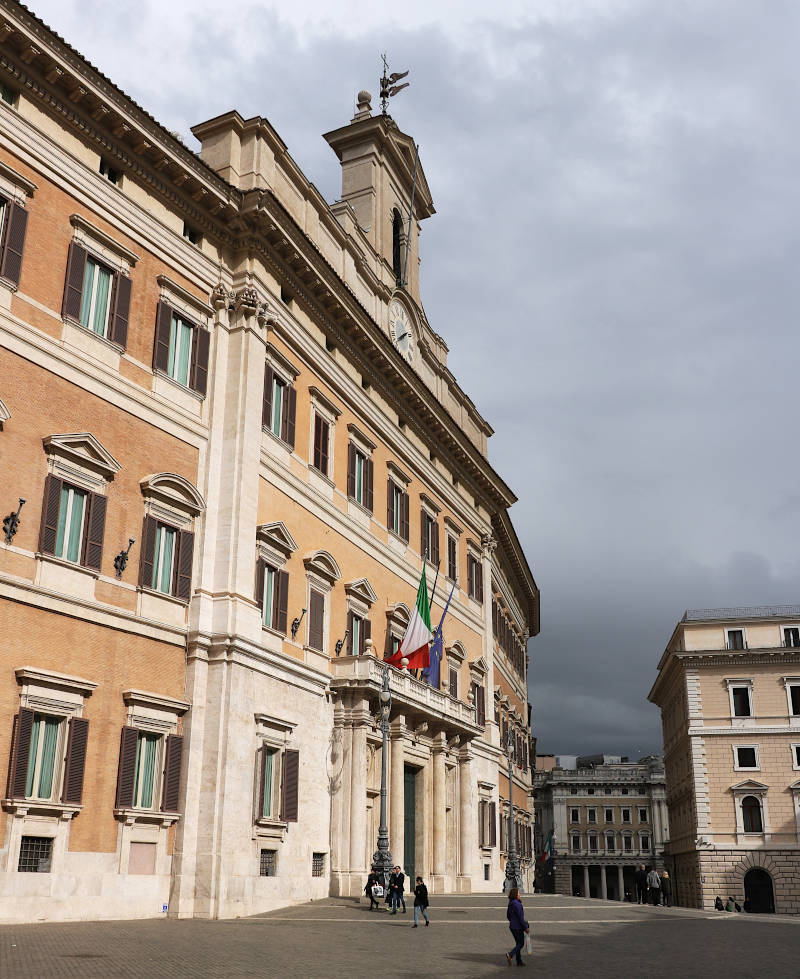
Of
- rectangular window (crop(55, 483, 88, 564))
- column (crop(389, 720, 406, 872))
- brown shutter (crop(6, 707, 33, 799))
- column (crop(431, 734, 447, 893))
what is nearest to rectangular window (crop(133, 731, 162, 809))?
brown shutter (crop(6, 707, 33, 799))

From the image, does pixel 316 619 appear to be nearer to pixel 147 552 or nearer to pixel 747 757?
pixel 147 552

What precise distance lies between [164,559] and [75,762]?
5.08 meters

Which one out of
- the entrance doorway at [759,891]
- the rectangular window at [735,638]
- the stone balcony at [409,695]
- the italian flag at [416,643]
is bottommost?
the entrance doorway at [759,891]

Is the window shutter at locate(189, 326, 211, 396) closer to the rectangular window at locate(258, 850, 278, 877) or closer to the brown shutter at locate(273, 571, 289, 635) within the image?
the brown shutter at locate(273, 571, 289, 635)

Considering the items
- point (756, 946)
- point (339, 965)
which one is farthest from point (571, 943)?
point (339, 965)

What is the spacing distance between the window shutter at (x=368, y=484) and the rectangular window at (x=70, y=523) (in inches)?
505

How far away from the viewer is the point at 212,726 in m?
22.2

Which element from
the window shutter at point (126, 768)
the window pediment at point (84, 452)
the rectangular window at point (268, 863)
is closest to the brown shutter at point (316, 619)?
the rectangular window at point (268, 863)

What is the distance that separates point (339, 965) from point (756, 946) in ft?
30.9

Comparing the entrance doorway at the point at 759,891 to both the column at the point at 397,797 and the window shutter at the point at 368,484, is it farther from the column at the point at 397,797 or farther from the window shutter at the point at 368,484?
the window shutter at the point at 368,484

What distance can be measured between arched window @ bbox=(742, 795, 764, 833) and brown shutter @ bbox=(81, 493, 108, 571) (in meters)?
50.6

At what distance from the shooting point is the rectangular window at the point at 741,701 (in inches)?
2436

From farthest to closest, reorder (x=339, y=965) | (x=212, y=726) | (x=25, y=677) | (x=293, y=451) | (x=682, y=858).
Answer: (x=682, y=858)
(x=293, y=451)
(x=212, y=726)
(x=25, y=677)
(x=339, y=965)

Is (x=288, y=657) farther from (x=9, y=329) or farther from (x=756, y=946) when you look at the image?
(x=756, y=946)
